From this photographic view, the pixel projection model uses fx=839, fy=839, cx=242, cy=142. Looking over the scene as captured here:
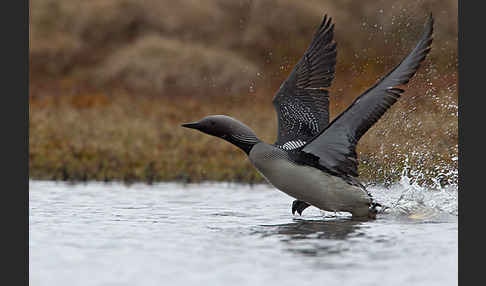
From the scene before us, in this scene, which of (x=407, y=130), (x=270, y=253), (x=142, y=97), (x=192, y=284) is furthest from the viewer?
(x=142, y=97)

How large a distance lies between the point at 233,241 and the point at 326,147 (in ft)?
5.28

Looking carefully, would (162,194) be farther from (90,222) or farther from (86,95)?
(86,95)

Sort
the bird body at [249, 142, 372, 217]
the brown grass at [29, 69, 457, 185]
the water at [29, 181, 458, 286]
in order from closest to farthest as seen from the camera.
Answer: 1. the water at [29, 181, 458, 286]
2. the bird body at [249, 142, 372, 217]
3. the brown grass at [29, 69, 457, 185]

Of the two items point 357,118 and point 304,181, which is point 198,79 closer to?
point 304,181

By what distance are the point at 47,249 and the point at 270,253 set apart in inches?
68.6

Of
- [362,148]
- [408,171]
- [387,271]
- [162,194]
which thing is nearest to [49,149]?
[162,194]

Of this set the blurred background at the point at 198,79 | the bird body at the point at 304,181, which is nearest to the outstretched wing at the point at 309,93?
the bird body at the point at 304,181

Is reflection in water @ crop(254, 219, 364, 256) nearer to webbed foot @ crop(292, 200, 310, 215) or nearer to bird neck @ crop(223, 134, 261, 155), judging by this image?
webbed foot @ crop(292, 200, 310, 215)

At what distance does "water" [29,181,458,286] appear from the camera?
558 centimetres

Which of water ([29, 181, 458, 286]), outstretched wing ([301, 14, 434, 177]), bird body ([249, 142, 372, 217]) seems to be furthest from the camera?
bird body ([249, 142, 372, 217])

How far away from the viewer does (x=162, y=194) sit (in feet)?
34.1

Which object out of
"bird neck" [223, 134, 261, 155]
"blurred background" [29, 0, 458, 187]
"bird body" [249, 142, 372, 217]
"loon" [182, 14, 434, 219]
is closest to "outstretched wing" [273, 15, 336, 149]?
"loon" [182, 14, 434, 219]

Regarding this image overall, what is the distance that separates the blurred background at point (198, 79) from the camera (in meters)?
12.0

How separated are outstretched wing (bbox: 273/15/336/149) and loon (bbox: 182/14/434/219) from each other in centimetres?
2
